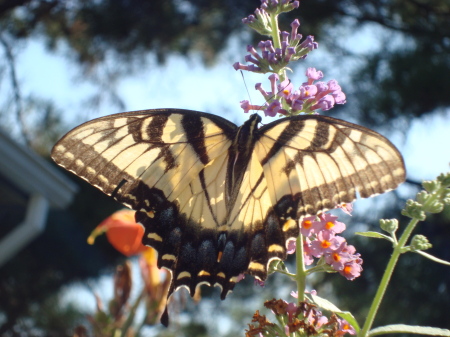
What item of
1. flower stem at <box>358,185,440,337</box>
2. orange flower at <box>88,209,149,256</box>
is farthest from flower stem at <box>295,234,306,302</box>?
orange flower at <box>88,209,149,256</box>

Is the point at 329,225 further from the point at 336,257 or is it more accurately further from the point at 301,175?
the point at 301,175

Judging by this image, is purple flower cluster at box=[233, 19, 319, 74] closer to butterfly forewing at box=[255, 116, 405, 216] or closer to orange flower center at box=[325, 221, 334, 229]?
butterfly forewing at box=[255, 116, 405, 216]

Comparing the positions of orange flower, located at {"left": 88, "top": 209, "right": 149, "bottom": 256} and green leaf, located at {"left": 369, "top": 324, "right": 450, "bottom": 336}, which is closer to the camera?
green leaf, located at {"left": 369, "top": 324, "right": 450, "bottom": 336}

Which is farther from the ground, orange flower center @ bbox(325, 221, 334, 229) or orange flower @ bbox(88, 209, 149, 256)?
orange flower center @ bbox(325, 221, 334, 229)

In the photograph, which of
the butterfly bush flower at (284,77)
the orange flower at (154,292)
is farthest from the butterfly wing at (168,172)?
the orange flower at (154,292)

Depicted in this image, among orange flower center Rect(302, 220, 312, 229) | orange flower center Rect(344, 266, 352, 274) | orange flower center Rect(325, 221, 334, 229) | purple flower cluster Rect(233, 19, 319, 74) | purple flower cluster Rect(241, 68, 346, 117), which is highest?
purple flower cluster Rect(233, 19, 319, 74)

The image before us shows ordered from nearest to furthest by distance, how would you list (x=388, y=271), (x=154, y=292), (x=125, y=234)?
(x=388, y=271) → (x=154, y=292) → (x=125, y=234)

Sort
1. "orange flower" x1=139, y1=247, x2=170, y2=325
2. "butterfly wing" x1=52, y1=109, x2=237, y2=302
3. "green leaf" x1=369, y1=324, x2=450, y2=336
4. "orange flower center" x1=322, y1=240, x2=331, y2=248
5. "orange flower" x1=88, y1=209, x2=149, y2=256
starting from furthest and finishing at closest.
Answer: "orange flower" x1=88, y1=209, x2=149, y2=256 < "orange flower" x1=139, y1=247, x2=170, y2=325 < "butterfly wing" x1=52, y1=109, x2=237, y2=302 < "orange flower center" x1=322, y1=240, x2=331, y2=248 < "green leaf" x1=369, y1=324, x2=450, y2=336

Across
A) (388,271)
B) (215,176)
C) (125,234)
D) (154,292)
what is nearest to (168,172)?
(215,176)
